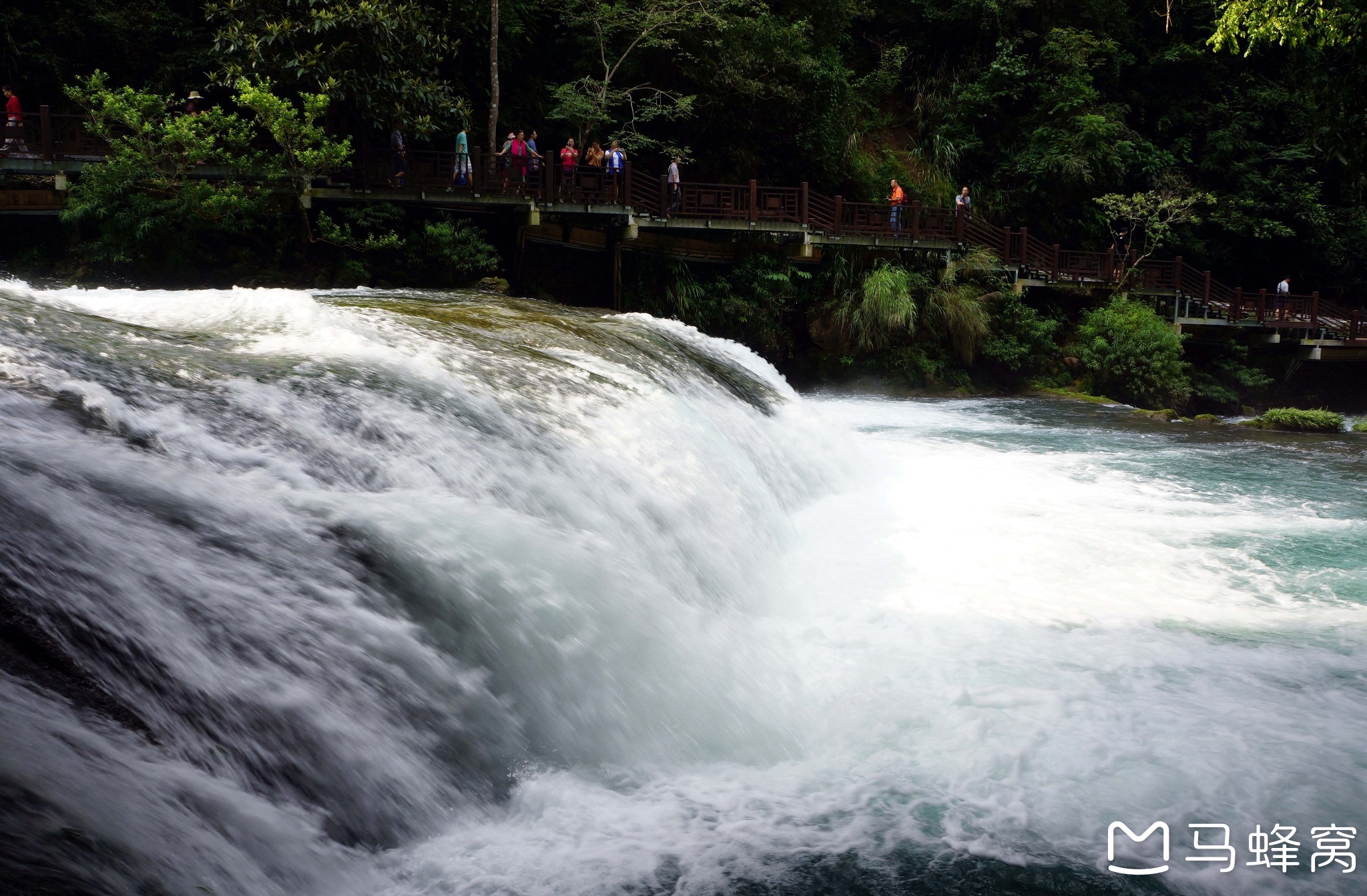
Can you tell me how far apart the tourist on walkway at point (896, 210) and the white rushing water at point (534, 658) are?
52.2 feet

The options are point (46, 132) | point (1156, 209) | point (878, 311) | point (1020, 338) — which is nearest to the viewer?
point (46, 132)

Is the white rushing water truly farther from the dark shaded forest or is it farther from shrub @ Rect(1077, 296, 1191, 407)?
shrub @ Rect(1077, 296, 1191, 407)

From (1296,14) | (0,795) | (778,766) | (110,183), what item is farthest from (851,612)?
(110,183)

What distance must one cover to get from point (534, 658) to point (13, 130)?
50.2 feet

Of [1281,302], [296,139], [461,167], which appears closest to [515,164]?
[461,167]

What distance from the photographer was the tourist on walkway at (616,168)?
18312 millimetres

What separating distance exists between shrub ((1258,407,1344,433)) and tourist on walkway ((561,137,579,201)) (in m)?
11.7

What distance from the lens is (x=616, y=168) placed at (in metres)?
18.4

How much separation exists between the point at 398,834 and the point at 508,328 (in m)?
5.75

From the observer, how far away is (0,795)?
2.19 meters

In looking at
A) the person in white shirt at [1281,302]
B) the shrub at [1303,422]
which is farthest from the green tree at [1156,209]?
the shrub at [1303,422]

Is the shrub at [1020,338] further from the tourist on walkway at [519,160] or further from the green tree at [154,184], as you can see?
the green tree at [154,184]

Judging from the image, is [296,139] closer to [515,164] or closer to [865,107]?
[515,164]
